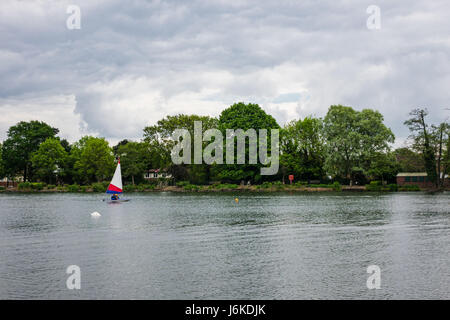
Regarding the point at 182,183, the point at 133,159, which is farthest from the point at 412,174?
the point at 133,159

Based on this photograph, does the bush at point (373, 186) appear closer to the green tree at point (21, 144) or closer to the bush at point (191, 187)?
the bush at point (191, 187)

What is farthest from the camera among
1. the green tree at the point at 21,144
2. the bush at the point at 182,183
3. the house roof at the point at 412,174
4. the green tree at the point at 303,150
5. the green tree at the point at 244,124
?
the green tree at the point at 21,144

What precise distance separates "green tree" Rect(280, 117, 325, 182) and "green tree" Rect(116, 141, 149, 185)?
35.6 metres

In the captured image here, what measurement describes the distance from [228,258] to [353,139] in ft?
227

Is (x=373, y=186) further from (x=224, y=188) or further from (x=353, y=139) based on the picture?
(x=224, y=188)

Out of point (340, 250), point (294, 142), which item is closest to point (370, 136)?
point (294, 142)

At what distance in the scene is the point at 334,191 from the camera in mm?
91625

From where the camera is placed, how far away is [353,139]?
85875 millimetres

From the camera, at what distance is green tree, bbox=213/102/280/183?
93.4 metres

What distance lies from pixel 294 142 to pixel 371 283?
286ft

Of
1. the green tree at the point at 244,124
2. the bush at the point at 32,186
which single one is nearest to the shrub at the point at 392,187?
the green tree at the point at 244,124

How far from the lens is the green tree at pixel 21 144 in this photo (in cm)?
12431

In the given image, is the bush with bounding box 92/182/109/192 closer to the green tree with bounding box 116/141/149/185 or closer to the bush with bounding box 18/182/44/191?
the green tree with bounding box 116/141/149/185

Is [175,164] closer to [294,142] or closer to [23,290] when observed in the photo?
[294,142]
